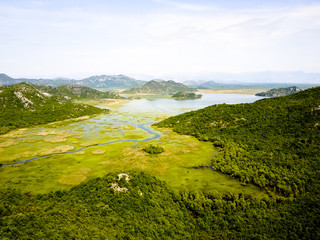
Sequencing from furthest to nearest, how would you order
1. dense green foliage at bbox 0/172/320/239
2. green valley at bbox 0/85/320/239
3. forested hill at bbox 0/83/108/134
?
forested hill at bbox 0/83/108/134
green valley at bbox 0/85/320/239
dense green foliage at bbox 0/172/320/239

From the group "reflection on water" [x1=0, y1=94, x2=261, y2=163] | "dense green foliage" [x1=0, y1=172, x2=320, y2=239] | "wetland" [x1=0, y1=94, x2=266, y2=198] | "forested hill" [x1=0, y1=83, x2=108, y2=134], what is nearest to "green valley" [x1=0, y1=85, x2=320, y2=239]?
"dense green foliage" [x1=0, y1=172, x2=320, y2=239]

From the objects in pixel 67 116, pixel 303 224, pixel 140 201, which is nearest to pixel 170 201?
pixel 140 201

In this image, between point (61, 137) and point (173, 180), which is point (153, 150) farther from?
point (61, 137)

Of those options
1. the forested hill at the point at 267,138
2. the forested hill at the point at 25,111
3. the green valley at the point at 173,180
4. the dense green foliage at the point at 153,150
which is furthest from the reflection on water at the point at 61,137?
the forested hill at the point at 267,138

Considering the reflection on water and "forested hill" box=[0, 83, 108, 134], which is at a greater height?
"forested hill" box=[0, 83, 108, 134]

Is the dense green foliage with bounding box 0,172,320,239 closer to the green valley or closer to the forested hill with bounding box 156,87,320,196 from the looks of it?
the green valley

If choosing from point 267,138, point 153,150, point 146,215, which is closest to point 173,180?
point 146,215
